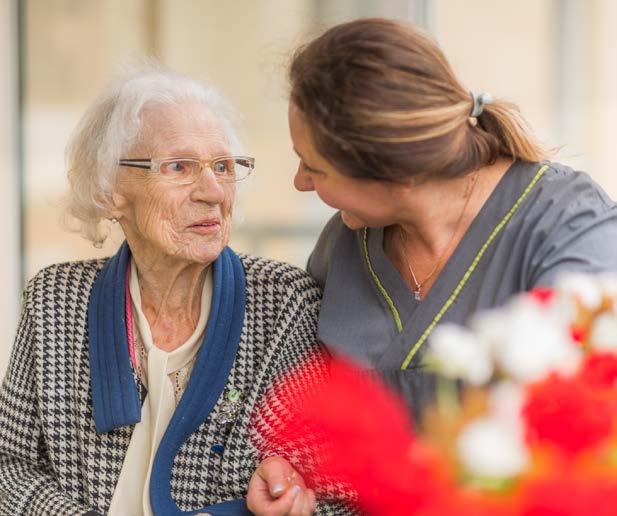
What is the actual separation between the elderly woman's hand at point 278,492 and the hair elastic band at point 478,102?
0.78 metres

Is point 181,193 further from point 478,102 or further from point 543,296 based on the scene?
point 543,296

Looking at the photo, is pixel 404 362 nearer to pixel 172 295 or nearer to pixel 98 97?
pixel 172 295

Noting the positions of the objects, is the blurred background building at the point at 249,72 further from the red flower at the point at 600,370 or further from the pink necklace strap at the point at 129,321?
the red flower at the point at 600,370

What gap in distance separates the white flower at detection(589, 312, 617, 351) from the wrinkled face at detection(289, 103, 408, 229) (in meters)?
0.66

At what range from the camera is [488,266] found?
5.36ft

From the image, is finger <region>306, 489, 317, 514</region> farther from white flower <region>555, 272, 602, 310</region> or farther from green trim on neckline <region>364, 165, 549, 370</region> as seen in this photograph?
white flower <region>555, 272, 602, 310</region>

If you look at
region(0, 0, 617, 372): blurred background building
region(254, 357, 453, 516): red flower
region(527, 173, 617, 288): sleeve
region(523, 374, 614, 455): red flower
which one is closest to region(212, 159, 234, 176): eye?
region(527, 173, 617, 288): sleeve

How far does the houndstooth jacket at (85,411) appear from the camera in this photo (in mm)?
1932

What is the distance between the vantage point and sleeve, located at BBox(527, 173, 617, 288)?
1.49m

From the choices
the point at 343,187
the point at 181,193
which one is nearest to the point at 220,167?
the point at 181,193

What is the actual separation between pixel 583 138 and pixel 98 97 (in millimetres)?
3095

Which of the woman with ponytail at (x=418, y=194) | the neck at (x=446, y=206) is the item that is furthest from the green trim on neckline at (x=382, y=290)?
the neck at (x=446, y=206)

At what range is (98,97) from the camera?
6.81 ft

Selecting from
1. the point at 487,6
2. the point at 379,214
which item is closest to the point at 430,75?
the point at 379,214
